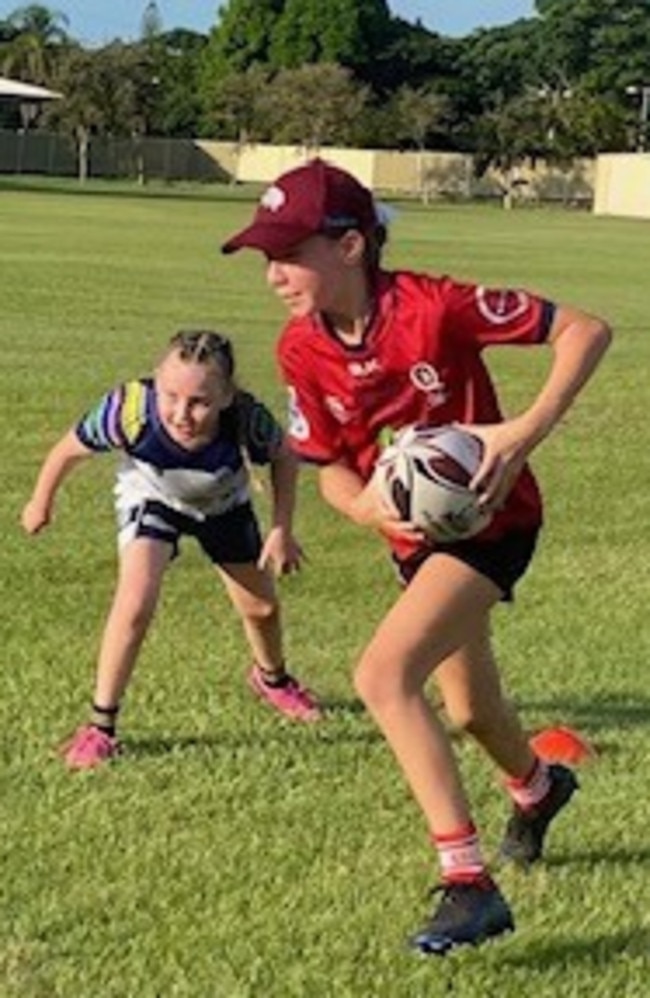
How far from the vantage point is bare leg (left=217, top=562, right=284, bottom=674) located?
6594 millimetres

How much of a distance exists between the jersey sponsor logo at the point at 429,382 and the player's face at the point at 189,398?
1.29 meters

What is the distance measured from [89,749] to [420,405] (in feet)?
5.88

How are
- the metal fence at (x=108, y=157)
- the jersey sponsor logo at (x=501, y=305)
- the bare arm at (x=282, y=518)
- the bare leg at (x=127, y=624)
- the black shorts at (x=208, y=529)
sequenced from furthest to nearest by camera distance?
1. the metal fence at (x=108, y=157)
2. the black shorts at (x=208, y=529)
3. the bare leg at (x=127, y=624)
4. the bare arm at (x=282, y=518)
5. the jersey sponsor logo at (x=501, y=305)

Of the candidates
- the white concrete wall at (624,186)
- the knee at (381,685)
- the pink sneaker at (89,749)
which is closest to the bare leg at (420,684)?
the knee at (381,685)

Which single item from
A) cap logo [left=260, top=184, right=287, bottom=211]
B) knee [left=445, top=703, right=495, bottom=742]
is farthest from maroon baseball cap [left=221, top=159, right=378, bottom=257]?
knee [left=445, top=703, right=495, bottom=742]

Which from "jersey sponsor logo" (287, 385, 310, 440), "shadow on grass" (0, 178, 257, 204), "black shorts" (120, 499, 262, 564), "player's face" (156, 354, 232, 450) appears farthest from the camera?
"shadow on grass" (0, 178, 257, 204)

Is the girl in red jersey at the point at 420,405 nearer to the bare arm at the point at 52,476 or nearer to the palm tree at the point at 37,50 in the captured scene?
the bare arm at the point at 52,476

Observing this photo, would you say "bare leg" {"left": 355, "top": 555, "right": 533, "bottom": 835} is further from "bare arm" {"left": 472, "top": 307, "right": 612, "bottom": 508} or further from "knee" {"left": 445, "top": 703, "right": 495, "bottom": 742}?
"knee" {"left": 445, "top": 703, "right": 495, "bottom": 742}

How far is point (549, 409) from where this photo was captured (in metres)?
4.54

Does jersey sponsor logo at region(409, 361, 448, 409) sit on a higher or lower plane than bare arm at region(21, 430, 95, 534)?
higher

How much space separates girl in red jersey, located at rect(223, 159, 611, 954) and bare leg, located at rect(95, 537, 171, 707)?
4.53 ft

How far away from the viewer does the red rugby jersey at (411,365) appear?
465 centimetres

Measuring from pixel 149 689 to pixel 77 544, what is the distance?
9.30 ft

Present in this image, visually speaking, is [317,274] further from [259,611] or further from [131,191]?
[131,191]
